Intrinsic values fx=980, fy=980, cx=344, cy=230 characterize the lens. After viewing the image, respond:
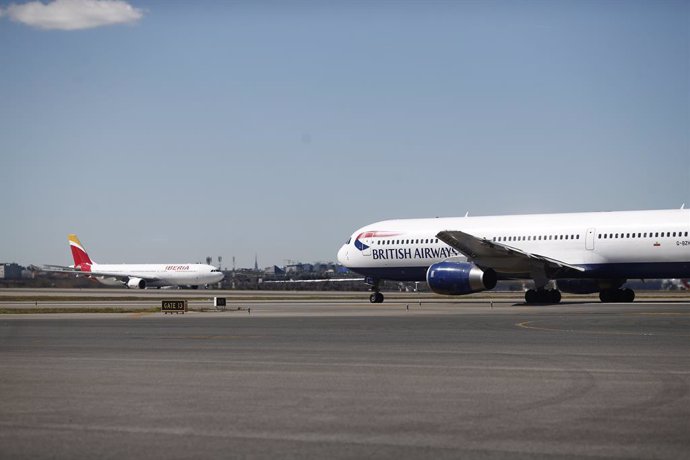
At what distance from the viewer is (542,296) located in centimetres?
4575

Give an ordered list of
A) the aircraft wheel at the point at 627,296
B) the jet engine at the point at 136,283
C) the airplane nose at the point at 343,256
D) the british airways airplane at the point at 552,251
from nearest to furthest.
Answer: the british airways airplane at the point at 552,251 → the aircraft wheel at the point at 627,296 → the airplane nose at the point at 343,256 → the jet engine at the point at 136,283

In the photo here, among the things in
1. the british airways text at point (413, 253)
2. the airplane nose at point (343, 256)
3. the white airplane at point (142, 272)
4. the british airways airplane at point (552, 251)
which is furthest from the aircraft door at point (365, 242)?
the white airplane at point (142, 272)

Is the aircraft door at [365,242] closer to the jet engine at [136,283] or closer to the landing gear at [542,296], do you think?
the landing gear at [542,296]

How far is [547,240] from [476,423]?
122 feet

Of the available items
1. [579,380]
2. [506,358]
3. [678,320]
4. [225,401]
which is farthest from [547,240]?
[225,401]

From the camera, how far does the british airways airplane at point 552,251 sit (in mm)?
42531

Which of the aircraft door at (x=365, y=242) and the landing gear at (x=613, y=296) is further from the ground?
the aircraft door at (x=365, y=242)

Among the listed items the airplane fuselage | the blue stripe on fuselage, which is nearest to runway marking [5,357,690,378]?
the airplane fuselage

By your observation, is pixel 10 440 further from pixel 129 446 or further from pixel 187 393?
pixel 187 393

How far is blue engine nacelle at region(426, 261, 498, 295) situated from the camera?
144ft

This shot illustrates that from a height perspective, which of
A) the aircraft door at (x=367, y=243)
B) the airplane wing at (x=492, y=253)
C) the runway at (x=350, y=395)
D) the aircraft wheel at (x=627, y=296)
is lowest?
the runway at (x=350, y=395)

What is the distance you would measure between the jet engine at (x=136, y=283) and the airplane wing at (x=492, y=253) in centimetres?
6115

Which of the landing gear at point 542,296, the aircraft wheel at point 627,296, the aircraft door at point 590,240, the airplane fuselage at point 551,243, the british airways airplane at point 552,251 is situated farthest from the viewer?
the aircraft wheel at point 627,296

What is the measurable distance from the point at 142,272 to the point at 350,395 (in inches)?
3619
